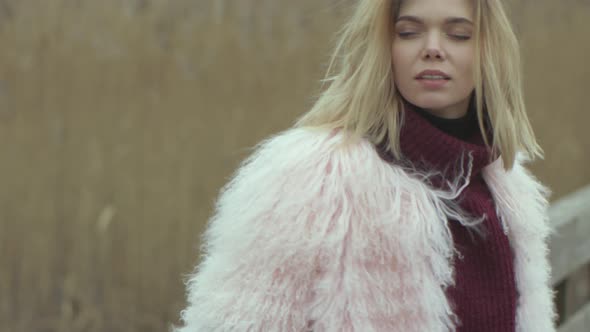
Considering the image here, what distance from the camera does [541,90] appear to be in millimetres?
4480

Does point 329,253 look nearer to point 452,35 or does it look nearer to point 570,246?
point 452,35

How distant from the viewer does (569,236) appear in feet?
7.83

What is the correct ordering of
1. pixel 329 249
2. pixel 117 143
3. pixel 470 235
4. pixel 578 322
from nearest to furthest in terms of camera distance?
pixel 329 249
pixel 470 235
pixel 578 322
pixel 117 143

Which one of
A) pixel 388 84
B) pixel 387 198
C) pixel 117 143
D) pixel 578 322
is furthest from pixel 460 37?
pixel 117 143

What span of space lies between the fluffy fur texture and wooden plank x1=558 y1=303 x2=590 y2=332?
1.27m

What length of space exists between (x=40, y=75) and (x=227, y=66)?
69cm

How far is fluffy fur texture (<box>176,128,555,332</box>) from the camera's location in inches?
49.2

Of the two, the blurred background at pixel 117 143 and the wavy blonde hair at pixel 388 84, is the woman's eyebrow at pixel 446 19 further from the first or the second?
the blurred background at pixel 117 143

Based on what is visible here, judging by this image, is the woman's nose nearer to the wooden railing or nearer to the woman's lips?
the woman's lips

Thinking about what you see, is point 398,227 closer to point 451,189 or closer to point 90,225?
point 451,189

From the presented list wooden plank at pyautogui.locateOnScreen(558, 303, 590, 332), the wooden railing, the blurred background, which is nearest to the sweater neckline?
the wooden railing

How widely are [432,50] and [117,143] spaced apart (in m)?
1.87

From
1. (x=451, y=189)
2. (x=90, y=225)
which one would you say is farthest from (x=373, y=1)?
(x=90, y=225)

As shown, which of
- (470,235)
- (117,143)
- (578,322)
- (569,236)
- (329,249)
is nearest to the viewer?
(329,249)
